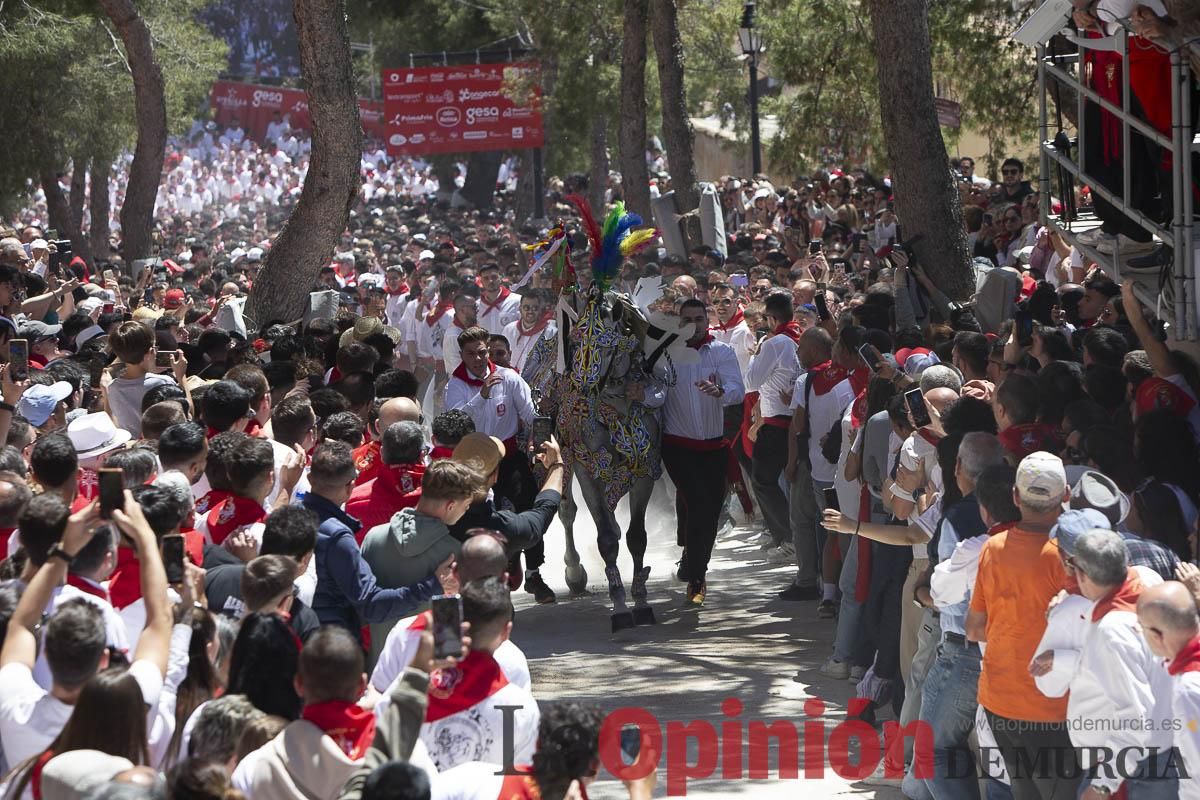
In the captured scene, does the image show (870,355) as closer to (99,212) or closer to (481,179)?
(99,212)

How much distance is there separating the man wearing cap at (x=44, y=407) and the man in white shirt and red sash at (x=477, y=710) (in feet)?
14.5

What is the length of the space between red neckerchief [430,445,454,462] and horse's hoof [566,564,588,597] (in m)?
2.92

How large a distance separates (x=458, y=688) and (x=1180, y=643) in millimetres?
2055

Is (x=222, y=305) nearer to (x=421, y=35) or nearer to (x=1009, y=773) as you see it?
(x=1009, y=773)

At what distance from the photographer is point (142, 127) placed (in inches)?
719

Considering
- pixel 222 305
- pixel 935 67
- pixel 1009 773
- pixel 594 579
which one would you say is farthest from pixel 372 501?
pixel 935 67

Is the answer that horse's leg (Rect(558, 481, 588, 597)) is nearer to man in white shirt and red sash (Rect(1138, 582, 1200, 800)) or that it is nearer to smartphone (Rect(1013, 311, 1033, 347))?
smartphone (Rect(1013, 311, 1033, 347))

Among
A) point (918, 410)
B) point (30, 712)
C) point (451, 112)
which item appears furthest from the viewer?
point (451, 112)

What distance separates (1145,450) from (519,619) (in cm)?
482

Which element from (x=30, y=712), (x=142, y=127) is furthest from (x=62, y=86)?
(x=30, y=712)

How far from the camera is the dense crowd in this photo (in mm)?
4258

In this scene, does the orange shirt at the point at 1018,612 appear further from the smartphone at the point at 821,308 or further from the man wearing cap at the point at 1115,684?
the smartphone at the point at 821,308

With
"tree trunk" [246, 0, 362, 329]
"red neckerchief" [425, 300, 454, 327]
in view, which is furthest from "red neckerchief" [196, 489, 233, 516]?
"red neckerchief" [425, 300, 454, 327]

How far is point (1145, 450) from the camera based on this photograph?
642cm
